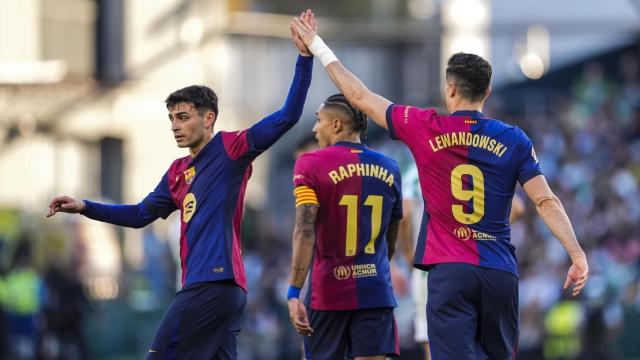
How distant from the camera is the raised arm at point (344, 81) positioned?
825cm

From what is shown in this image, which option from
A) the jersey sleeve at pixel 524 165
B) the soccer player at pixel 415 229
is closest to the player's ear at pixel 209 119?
the jersey sleeve at pixel 524 165

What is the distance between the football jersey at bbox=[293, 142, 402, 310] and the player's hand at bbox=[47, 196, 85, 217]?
1457 millimetres

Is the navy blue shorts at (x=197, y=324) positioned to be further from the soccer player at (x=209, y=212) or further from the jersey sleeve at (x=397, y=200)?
the jersey sleeve at (x=397, y=200)

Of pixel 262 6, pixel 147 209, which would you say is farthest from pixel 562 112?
pixel 147 209

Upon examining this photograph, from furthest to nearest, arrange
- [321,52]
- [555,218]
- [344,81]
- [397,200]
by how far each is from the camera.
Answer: [397,200], [321,52], [344,81], [555,218]

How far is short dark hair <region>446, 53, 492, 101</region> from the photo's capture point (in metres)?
8.04

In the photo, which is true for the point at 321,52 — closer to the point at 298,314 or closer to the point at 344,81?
the point at 344,81

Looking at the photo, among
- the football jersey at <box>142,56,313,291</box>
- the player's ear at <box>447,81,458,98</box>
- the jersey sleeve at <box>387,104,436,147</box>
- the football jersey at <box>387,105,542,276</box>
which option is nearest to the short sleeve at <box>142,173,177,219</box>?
the football jersey at <box>142,56,313,291</box>

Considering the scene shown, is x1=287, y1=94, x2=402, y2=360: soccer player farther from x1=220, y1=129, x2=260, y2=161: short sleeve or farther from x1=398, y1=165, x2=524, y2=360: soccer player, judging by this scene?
x1=398, y1=165, x2=524, y2=360: soccer player

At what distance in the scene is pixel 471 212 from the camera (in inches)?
317

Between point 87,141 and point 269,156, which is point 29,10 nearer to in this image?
point 87,141

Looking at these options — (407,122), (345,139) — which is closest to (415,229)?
(345,139)

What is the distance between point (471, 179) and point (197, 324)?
196 cm

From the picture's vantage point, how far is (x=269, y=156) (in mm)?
33688
